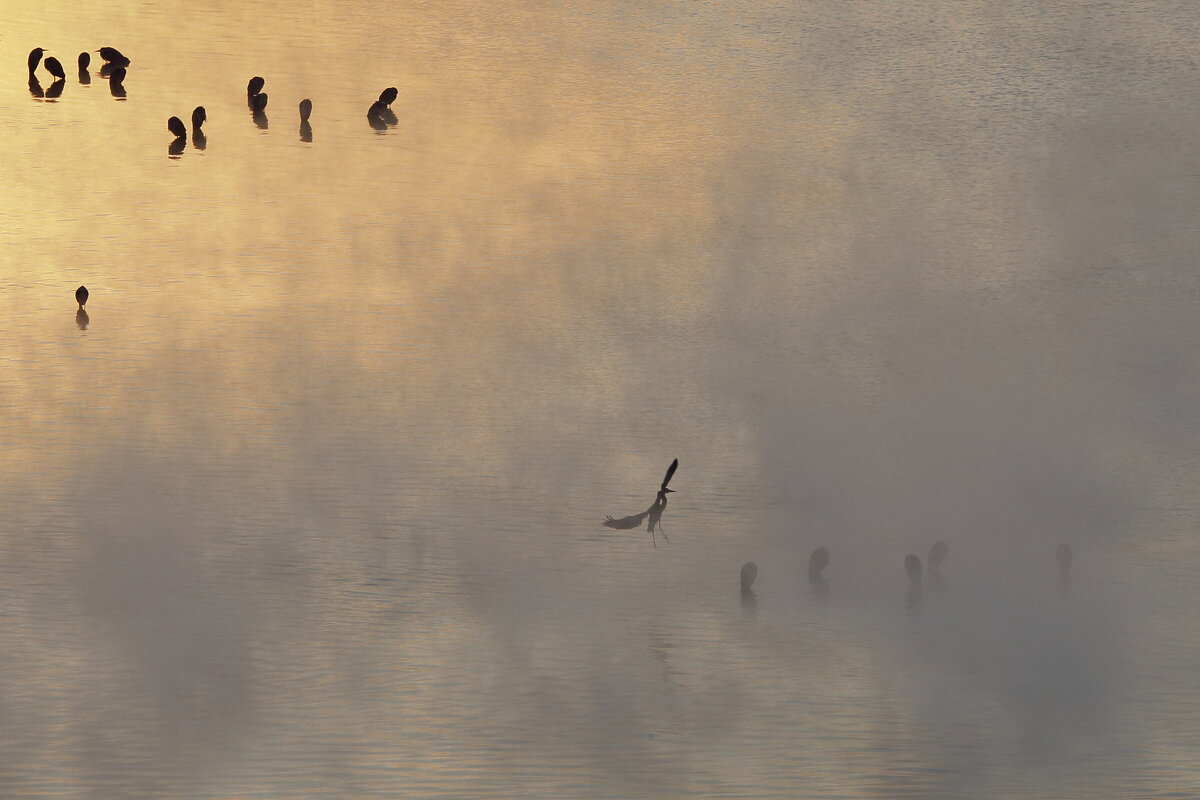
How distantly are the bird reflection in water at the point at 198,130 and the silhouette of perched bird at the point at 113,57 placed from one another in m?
2.72

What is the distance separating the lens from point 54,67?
22.1 m

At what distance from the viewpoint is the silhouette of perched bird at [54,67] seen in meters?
22.1

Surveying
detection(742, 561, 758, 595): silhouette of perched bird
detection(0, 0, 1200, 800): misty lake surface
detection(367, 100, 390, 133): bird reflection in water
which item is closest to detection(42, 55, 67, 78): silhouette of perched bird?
detection(0, 0, 1200, 800): misty lake surface

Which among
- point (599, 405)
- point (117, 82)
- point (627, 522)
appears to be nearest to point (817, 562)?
point (627, 522)

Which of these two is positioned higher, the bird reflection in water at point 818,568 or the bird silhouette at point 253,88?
the bird silhouette at point 253,88

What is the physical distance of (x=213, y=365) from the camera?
595 inches

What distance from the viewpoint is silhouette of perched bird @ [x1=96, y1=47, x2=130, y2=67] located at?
73.9 feet

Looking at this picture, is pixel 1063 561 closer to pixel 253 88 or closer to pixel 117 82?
pixel 253 88

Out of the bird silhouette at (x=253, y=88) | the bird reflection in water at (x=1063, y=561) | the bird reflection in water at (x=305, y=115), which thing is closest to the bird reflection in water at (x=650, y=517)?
the bird reflection in water at (x=1063, y=561)

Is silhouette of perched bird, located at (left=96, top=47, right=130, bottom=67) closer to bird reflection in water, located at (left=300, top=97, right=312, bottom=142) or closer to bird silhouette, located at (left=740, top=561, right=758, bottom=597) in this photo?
bird reflection in water, located at (left=300, top=97, right=312, bottom=142)

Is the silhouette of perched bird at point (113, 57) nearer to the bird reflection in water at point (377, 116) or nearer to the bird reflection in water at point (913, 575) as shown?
the bird reflection in water at point (377, 116)

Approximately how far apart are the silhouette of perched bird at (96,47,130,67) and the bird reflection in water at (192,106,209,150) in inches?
107

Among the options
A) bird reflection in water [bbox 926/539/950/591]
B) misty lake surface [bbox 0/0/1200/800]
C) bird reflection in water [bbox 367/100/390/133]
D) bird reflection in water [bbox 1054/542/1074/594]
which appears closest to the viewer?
misty lake surface [bbox 0/0/1200/800]

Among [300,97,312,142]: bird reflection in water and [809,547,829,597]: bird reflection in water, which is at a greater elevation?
[300,97,312,142]: bird reflection in water
